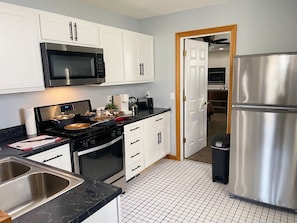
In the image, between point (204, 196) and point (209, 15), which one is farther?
point (209, 15)

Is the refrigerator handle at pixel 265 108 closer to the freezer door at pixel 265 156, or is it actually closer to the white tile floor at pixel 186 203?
the freezer door at pixel 265 156

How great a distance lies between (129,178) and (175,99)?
60.4 inches

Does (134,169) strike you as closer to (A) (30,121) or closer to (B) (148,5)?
(A) (30,121)

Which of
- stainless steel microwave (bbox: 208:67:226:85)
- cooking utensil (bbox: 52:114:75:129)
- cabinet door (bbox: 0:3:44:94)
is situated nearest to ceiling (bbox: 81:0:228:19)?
cabinet door (bbox: 0:3:44:94)

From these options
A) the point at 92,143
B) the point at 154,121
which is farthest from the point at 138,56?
the point at 92,143

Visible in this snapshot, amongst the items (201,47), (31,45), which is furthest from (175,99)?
(31,45)

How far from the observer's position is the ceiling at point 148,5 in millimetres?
2944

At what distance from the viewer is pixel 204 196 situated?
2748mm

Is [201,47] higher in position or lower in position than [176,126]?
higher

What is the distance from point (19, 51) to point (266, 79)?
2407mm

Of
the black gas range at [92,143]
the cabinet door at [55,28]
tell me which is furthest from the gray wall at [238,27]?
the cabinet door at [55,28]

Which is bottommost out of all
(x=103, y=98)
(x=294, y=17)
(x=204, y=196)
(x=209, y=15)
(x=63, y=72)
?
(x=204, y=196)

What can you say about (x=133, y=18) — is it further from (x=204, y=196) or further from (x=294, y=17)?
(x=204, y=196)

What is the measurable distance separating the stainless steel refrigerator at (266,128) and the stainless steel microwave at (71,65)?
5.32 feet
